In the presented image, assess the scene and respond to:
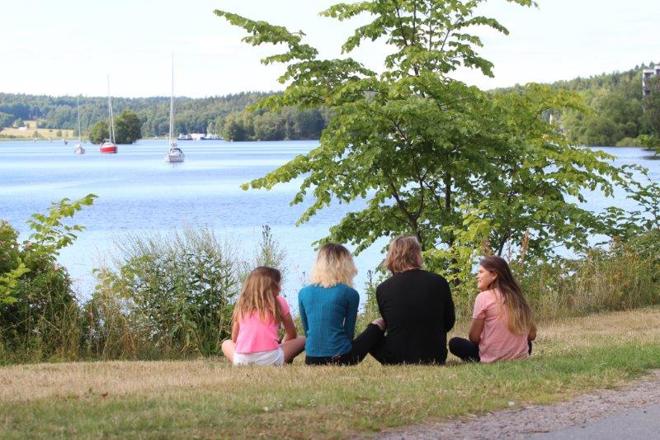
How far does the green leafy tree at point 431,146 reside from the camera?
1391 centimetres

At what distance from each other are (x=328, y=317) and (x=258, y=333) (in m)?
0.71

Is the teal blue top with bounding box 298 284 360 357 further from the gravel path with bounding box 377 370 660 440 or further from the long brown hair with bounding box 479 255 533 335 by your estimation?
the gravel path with bounding box 377 370 660 440

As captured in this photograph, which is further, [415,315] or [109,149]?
[109,149]

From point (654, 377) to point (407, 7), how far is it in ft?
27.5

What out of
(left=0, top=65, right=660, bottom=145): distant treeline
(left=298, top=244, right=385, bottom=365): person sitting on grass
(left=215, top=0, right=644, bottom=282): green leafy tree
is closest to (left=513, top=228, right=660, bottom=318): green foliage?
(left=215, top=0, right=644, bottom=282): green leafy tree

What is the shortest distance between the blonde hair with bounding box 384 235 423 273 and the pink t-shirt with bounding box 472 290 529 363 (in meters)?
0.68

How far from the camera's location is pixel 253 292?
8805 mm

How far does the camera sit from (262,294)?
28.8ft

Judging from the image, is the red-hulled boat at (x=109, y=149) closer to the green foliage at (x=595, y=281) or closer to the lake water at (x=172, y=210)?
the lake water at (x=172, y=210)

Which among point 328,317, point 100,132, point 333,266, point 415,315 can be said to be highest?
point 333,266

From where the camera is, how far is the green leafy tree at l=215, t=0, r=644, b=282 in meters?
13.9

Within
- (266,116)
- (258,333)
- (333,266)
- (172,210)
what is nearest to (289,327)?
(258,333)

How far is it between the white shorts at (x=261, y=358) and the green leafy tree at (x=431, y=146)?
461cm

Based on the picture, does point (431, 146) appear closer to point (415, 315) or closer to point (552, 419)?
point (415, 315)
